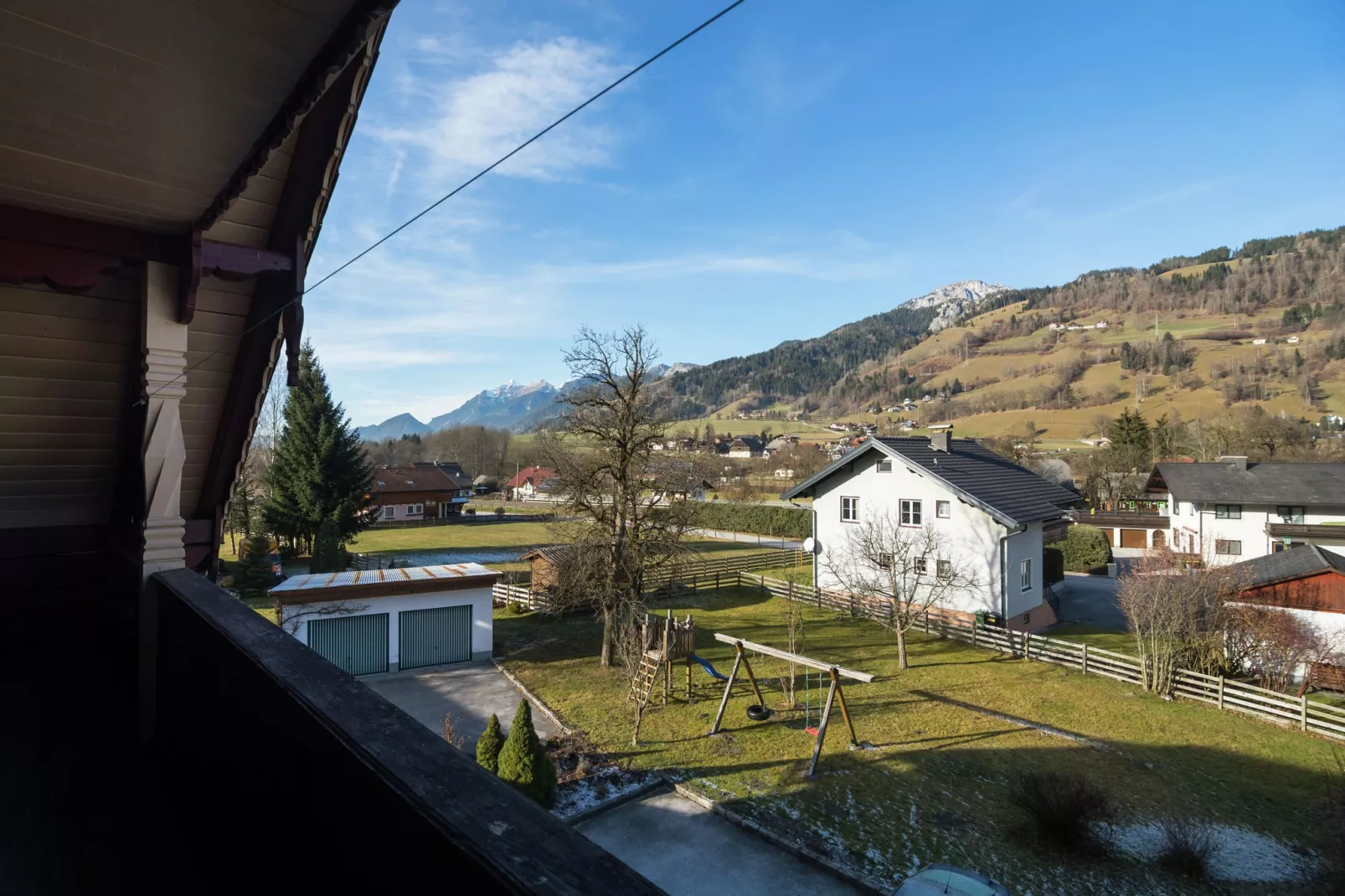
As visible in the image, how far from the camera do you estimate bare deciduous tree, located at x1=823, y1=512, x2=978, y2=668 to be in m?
17.8

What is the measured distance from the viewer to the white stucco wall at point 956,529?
1836cm

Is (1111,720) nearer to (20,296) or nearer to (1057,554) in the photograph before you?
(1057,554)

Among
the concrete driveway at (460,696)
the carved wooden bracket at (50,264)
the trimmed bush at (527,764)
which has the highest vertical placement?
the carved wooden bracket at (50,264)

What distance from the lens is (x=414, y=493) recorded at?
47.3 metres

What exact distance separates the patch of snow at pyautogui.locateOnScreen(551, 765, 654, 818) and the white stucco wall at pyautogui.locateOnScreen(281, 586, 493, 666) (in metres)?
6.96

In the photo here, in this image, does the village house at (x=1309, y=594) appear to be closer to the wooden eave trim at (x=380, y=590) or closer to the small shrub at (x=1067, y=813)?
the small shrub at (x=1067, y=813)

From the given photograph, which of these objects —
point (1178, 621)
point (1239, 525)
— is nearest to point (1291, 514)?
point (1239, 525)

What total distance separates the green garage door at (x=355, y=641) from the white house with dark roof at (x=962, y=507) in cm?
1361

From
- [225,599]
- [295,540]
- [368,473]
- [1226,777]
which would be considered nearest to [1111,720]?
[1226,777]

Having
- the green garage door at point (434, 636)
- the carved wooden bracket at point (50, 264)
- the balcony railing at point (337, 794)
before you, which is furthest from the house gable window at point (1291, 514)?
the carved wooden bracket at point (50, 264)

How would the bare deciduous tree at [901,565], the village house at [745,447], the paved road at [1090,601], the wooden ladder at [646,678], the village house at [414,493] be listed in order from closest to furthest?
the wooden ladder at [646,678] < the bare deciduous tree at [901,565] < the paved road at [1090,601] < the village house at [414,493] < the village house at [745,447]

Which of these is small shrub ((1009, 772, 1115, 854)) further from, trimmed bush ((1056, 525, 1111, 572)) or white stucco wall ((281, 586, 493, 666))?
trimmed bush ((1056, 525, 1111, 572))

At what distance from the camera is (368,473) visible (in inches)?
1203

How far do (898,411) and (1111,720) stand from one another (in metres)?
112
